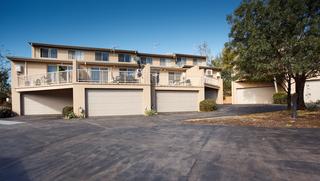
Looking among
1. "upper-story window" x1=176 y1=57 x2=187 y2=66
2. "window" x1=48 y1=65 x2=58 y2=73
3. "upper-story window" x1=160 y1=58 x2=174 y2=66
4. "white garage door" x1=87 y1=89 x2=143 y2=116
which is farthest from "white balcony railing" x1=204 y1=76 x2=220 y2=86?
"window" x1=48 y1=65 x2=58 y2=73

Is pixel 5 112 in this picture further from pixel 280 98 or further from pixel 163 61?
pixel 280 98

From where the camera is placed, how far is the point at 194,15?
1855 centimetres

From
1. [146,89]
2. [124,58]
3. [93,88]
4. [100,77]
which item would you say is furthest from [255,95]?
[93,88]

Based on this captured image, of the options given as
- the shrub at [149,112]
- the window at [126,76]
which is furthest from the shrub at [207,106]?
the window at [126,76]

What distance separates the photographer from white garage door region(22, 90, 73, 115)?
17203mm

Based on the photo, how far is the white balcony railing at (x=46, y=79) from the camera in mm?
14631

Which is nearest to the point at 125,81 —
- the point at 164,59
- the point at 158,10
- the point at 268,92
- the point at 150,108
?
the point at 150,108

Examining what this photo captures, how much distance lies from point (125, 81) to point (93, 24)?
28.0 feet

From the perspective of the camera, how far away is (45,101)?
58.4ft

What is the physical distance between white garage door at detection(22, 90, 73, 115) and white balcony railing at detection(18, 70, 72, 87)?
1309mm

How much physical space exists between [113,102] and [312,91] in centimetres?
2314

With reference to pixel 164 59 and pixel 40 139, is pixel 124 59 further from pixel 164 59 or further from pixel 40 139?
pixel 40 139

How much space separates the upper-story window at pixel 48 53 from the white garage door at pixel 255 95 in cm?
2710

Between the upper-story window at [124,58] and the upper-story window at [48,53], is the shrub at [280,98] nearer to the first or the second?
the upper-story window at [124,58]
